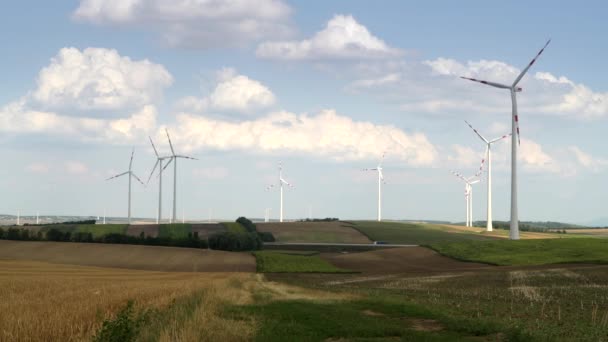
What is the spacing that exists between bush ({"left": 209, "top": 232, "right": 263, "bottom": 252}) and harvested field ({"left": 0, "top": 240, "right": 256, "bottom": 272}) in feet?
24.6

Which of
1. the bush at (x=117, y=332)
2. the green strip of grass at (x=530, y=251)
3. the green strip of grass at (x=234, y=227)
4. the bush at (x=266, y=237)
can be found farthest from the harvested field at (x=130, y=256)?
the bush at (x=117, y=332)

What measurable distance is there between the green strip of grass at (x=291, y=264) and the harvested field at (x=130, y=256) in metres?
1.61

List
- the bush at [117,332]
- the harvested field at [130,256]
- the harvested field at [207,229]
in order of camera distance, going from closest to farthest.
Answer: the bush at [117,332]
the harvested field at [130,256]
the harvested field at [207,229]

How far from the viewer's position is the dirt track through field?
88.2 meters

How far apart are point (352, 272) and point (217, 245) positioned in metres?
41.0

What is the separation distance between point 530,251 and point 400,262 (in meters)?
17.7

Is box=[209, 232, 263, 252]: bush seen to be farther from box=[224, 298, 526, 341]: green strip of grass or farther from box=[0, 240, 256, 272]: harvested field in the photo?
box=[224, 298, 526, 341]: green strip of grass

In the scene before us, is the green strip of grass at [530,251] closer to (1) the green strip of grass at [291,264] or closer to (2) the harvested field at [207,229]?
(1) the green strip of grass at [291,264]

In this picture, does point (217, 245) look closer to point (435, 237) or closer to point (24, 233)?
point (24, 233)

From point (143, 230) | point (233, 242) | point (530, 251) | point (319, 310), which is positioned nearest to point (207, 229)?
point (143, 230)

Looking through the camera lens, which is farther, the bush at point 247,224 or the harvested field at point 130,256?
the bush at point 247,224

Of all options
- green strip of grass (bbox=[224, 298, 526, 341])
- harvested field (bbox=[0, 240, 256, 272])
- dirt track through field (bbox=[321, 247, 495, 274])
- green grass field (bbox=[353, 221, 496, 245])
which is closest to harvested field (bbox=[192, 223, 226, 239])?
green grass field (bbox=[353, 221, 496, 245])

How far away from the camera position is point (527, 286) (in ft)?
170

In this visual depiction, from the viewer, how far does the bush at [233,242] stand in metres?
123
